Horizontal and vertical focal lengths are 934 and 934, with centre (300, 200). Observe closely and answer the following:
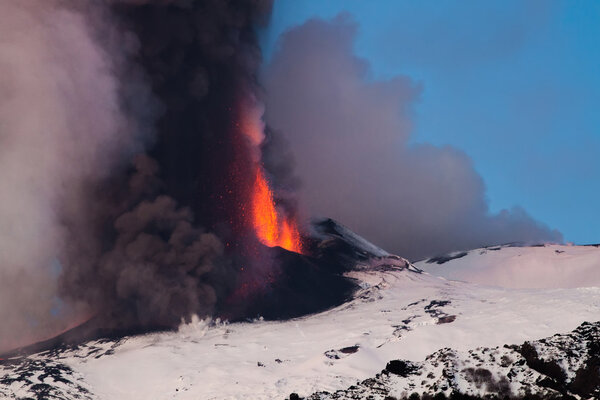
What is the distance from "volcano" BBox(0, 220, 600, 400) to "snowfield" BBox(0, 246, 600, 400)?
140mm

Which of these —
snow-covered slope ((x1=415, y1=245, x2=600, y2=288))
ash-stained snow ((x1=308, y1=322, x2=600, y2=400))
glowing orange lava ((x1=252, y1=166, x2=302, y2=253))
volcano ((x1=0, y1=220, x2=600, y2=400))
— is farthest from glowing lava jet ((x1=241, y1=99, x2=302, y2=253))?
ash-stained snow ((x1=308, y1=322, x2=600, y2=400))

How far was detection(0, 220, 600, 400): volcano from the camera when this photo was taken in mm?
61094

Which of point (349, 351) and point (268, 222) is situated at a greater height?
point (268, 222)

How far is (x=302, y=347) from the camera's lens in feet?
257

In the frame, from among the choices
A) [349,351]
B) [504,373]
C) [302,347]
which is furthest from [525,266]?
[504,373]

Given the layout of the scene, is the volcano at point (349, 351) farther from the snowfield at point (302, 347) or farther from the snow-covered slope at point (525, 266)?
the snow-covered slope at point (525, 266)

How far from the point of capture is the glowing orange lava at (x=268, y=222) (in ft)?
346

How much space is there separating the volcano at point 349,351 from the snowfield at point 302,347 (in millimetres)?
140

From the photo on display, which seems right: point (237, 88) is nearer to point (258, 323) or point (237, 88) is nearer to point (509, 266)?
point (258, 323)

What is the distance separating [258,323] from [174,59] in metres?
31.8

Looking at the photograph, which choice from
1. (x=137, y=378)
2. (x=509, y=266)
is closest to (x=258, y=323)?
(x=137, y=378)

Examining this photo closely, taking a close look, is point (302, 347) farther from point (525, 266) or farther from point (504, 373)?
point (525, 266)

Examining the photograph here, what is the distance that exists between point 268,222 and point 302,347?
100ft

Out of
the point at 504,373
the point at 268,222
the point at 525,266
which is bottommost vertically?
the point at 504,373
